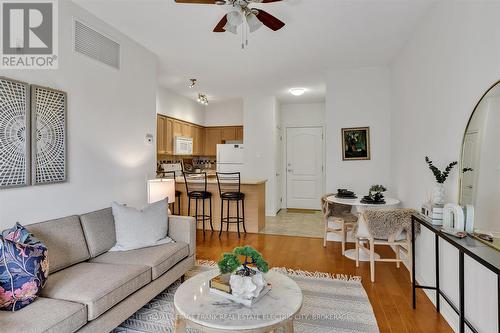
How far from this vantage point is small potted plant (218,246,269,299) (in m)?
1.64

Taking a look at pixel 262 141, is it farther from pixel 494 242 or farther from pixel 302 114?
pixel 494 242

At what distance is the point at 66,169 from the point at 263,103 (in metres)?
4.55

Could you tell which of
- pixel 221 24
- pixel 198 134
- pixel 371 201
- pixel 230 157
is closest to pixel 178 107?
pixel 198 134

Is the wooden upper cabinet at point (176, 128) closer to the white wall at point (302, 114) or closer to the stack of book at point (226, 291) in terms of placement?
the white wall at point (302, 114)

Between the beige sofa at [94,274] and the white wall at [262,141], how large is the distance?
3.66m

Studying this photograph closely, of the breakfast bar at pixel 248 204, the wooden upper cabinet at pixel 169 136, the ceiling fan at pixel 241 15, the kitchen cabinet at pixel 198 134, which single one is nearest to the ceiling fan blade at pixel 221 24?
the ceiling fan at pixel 241 15

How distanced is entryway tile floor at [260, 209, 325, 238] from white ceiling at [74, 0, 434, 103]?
278cm

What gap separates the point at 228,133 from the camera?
7.28 meters

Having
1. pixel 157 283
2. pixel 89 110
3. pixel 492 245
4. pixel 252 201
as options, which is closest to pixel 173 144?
pixel 252 201

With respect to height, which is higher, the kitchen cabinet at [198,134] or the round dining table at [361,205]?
the kitchen cabinet at [198,134]

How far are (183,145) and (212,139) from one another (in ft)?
4.37

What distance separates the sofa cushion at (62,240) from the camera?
2072 mm

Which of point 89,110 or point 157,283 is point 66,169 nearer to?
point 89,110

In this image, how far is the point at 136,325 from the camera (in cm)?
214
